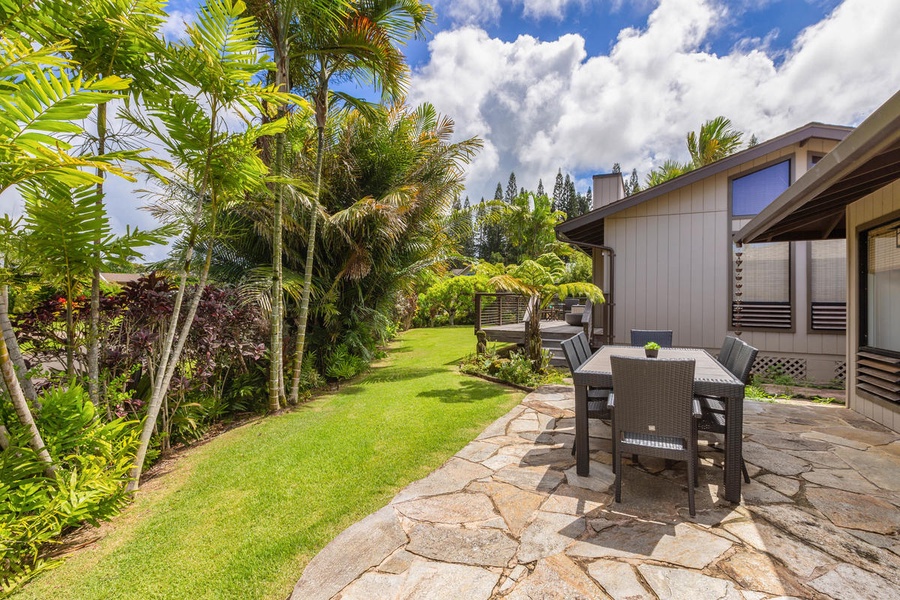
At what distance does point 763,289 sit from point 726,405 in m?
6.06

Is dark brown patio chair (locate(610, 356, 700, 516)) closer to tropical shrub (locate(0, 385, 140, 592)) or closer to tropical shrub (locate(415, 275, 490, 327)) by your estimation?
tropical shrub (locate(0, 385, 140, 592))

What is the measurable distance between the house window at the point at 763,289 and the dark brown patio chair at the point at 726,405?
13.6 ft

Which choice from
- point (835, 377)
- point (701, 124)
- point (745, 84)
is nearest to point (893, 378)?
point (835, 377)

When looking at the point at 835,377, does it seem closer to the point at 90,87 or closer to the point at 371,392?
the point at 371,392

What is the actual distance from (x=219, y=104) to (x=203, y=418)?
3.54 meters

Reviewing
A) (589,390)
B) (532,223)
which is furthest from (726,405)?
(532,223)

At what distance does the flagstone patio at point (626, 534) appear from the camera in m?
1.93

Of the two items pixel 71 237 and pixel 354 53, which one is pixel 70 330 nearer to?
pixel 71 237

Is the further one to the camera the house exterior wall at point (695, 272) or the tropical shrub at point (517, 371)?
the house exterior wall at point (695, 272)

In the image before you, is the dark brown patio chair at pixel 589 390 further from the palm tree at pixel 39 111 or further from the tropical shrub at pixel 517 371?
the palm tree at pixel 39 111

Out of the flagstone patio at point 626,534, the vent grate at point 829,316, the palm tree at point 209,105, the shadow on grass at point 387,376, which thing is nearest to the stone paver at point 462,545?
the flagstone patio at point 626,534

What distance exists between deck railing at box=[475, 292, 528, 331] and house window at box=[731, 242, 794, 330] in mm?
4161

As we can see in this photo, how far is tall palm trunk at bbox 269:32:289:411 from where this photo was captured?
4.88 metres

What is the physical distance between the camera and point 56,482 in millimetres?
2311
